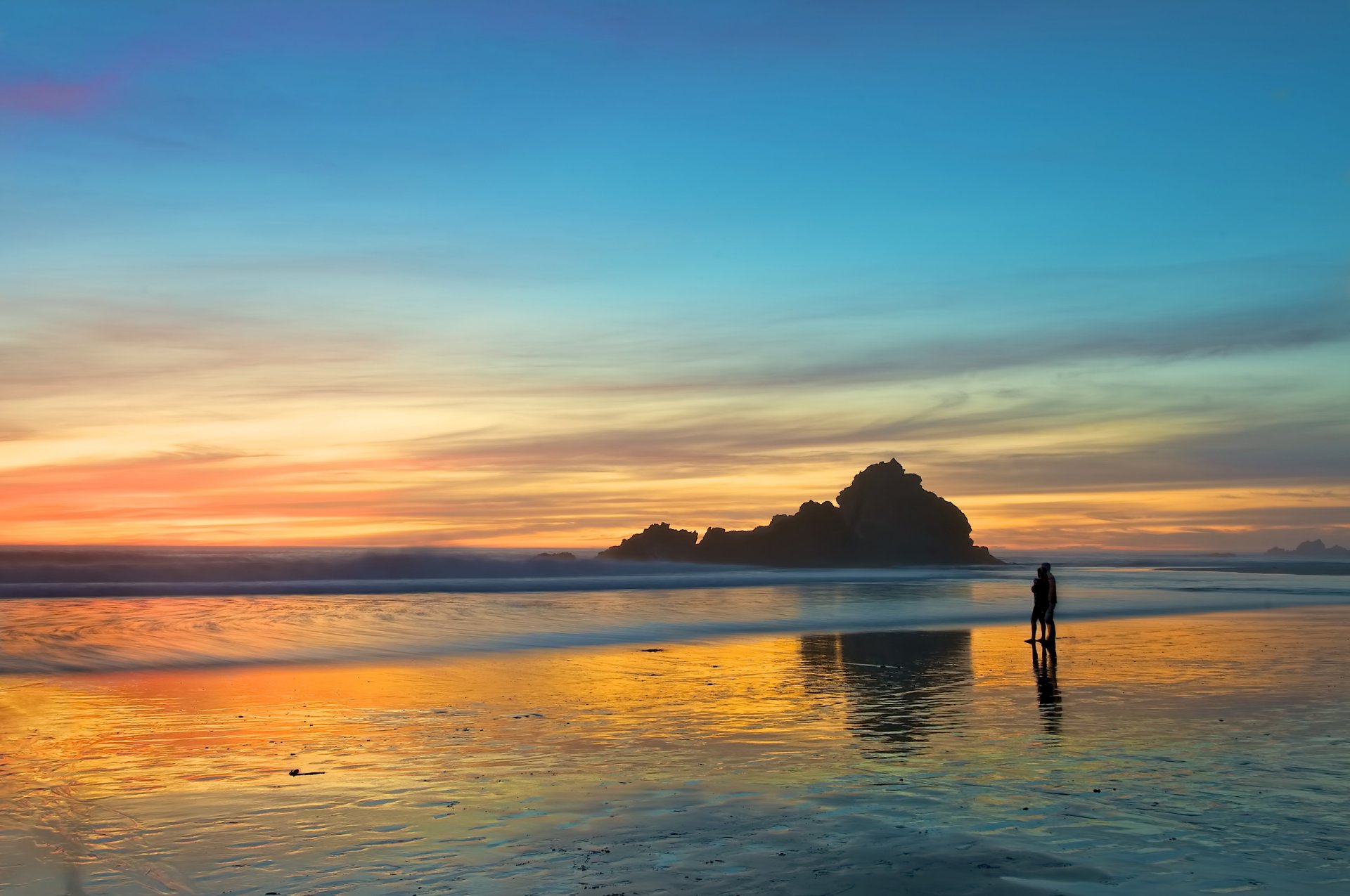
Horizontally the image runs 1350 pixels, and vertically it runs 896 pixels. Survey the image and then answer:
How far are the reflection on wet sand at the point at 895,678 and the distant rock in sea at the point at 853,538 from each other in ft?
316

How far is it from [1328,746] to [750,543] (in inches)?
4613

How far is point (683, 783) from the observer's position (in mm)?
11211

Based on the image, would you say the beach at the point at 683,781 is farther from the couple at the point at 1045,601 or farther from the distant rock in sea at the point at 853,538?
the distant rock in sea at the point at 853,538

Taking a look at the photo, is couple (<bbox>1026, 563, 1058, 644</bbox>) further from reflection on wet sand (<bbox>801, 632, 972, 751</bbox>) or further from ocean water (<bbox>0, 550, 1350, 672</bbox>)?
ocean water (<bbox>0, 550, 1350, 672</bbox>)

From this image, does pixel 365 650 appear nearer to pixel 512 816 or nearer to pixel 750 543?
pixel 512 816

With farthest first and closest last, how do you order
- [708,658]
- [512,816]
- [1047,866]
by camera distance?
[708,658] < [512,816] < [1047,866]

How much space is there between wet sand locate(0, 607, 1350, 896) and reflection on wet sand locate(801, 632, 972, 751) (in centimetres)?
12

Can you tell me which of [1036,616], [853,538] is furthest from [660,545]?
[1036,616]

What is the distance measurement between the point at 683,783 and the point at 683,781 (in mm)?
71

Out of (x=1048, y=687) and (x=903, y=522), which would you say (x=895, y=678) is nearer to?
(x=1048, y=687)

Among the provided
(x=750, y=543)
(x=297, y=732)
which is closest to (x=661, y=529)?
(x=750, y=543)

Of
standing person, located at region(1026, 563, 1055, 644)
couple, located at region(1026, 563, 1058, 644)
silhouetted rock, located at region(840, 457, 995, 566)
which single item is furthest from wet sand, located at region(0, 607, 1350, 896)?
silhouetted rock, located at region(840, 457, 995, 566)

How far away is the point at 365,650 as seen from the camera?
26578 mm

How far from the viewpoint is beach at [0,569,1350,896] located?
818cm
